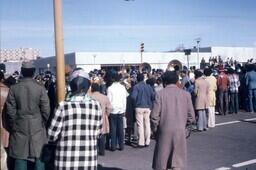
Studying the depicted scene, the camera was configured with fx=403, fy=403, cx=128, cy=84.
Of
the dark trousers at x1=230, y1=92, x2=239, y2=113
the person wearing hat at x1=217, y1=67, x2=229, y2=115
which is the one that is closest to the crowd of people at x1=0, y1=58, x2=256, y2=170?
the person wearing hat at x1=217, y1=67, x2=229, y2=115

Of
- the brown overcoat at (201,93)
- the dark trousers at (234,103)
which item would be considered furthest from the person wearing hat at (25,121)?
the dark trousers at (234,103)

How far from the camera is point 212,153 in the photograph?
9.62 metres

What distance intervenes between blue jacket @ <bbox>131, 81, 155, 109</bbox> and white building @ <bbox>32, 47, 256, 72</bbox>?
1533 inches

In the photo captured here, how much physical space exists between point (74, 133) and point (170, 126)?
1777 mm

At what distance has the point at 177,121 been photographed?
5.98 m

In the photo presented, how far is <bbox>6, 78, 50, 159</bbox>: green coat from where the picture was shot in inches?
233

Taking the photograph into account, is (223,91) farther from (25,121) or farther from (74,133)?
(74,133)

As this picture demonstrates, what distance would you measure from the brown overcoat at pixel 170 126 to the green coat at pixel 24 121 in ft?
5.74

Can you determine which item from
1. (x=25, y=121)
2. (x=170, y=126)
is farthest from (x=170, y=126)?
(x=25, y=121)

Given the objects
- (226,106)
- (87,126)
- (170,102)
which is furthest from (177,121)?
(226,106)

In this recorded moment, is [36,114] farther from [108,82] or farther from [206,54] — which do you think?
[206,54]

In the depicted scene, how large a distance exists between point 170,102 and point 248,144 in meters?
5.33

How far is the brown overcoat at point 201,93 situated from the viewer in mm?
12516

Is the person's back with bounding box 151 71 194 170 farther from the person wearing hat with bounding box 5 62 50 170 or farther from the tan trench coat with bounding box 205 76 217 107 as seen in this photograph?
the tan trench coat with bounding box 205 76 217 107
